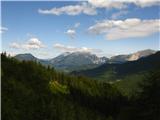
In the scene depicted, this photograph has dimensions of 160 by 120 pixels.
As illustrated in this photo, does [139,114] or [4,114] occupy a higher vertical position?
[139,114]

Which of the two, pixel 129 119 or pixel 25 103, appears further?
pixel 25 103

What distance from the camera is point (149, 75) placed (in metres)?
42.9

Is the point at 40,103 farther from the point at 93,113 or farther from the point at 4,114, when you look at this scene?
the point at 93,113

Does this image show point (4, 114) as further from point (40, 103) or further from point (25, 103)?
point (40, 103)

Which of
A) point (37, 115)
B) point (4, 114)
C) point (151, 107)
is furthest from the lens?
point (37, 115)

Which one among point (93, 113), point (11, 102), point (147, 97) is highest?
point (147, 97)

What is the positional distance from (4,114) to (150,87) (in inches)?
2504

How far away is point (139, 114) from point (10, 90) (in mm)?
102433

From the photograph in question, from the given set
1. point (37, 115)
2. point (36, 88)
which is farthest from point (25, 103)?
point (36, 88)

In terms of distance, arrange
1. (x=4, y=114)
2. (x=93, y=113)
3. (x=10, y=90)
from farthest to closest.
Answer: (x=93, y=113), (x=10, y=90), (x=4, y=114)

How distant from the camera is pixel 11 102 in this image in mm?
118938

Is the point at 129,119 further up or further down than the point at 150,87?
further down

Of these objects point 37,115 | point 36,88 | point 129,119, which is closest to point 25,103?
point 37,115

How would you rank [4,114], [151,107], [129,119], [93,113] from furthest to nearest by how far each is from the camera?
[93,113]
[4,114]
[129,119]
[151,107]
